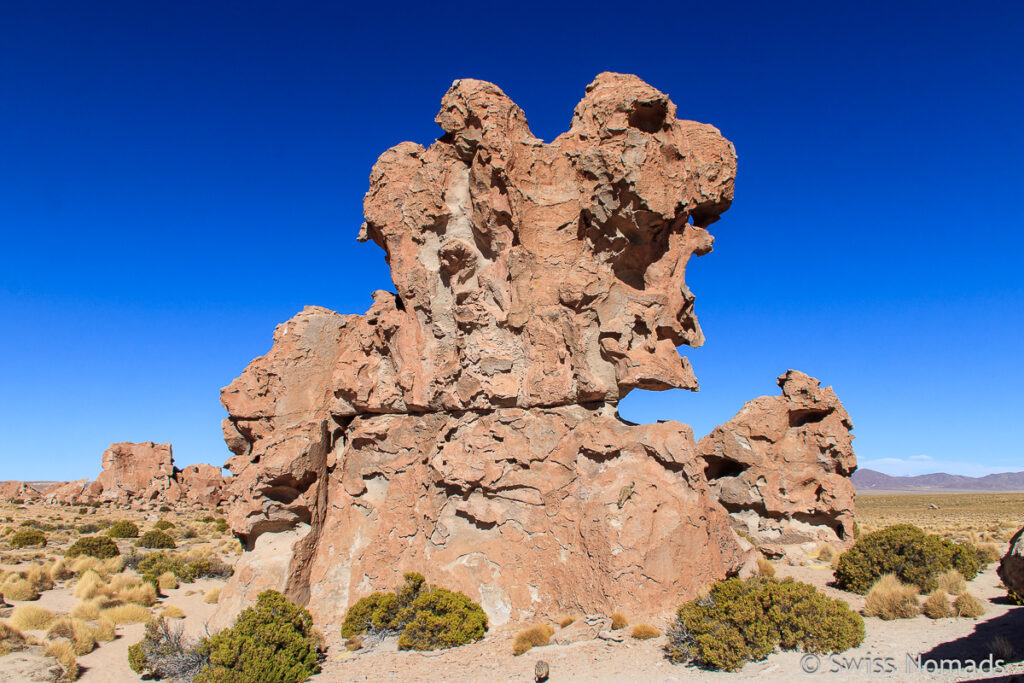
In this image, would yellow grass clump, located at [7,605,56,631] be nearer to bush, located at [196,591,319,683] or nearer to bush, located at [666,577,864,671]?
bush, located at [196,591,319,683]

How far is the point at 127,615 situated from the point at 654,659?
33.8 feet

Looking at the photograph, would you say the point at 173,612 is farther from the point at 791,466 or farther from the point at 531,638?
the point at 791,466

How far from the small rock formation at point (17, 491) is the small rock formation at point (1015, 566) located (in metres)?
57.4

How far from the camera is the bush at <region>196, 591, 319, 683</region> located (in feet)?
26.6

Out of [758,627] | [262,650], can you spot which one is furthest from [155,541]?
[758,627]

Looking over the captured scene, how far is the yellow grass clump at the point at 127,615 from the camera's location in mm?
12258

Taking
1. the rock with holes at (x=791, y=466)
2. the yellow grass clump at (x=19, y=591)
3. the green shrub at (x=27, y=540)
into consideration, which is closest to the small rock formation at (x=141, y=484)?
the green shrub at (x=27, y=540)

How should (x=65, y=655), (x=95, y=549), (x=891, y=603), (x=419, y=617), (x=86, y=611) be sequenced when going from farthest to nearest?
(x=95, y=549) → (x=86, y=611) → (x=891, y=603) → (x=65, y=655) → (x=419, y=617)

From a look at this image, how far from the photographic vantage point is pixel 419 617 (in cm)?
940

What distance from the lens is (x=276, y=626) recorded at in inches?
341

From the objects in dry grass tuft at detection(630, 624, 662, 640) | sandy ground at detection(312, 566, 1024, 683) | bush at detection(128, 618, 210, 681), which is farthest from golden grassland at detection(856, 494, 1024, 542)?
bush at detection(128, 618, 210, 681)

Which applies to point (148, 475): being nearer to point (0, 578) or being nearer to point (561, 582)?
point (0, 578)

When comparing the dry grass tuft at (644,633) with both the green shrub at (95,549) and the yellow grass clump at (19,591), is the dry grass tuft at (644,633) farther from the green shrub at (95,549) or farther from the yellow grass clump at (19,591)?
the green shrub at (95,549)

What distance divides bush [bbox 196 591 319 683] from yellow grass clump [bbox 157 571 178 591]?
26.5 feet
